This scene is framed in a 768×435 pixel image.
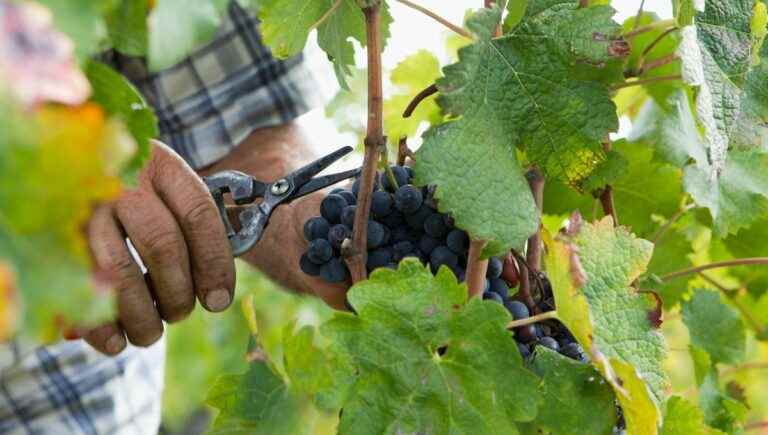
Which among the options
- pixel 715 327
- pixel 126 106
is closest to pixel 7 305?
pixel 126 106

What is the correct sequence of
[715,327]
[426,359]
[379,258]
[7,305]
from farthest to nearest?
[715,327]
[379,258]
[426,359]
[7,305]

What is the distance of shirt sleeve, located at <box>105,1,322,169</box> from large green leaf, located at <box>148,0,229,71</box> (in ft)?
4.55

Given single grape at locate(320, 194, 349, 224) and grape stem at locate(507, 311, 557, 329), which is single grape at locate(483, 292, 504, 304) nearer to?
grape stem at locate(507, 311, 557, 329)

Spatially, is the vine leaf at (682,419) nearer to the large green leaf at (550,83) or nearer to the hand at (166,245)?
the large green leaf at (550,83)

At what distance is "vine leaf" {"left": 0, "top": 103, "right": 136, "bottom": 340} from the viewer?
0.32 metres

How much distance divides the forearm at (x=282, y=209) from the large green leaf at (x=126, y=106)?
0.52m

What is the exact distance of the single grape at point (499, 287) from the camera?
87cm

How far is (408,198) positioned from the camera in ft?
2.68

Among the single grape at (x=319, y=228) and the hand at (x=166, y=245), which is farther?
the hand at (x=166, y=245)

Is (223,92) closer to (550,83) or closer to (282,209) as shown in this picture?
(282,209)

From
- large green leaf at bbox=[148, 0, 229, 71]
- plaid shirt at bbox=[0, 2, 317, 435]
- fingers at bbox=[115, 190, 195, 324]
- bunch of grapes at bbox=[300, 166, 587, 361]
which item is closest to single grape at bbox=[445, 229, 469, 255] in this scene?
bunch of grapes at bbox=[300, 166, 587, 361]

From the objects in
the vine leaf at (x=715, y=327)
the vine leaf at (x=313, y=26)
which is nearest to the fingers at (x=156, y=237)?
the vine leaf at (x=313, y=26)

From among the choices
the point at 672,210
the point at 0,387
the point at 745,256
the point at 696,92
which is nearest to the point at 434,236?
the point at 696,92

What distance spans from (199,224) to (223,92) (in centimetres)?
86
